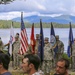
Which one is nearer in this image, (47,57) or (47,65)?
(47,57)

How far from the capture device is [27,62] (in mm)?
4703

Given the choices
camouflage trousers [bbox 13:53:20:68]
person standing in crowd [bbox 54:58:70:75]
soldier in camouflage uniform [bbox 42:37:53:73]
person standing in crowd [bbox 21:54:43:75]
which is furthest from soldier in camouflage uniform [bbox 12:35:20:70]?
person standing in crowd [bbox 21:54:43:75]

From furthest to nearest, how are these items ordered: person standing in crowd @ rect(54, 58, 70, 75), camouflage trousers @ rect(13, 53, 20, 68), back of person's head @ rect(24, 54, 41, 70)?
1. camouflage trousers @ rect(13, 53, 20, 68)
2. person standing in crowd @ rect(54, 58, 70, 75)
3. back of person's head @ rect(24, 54, 41, 70)

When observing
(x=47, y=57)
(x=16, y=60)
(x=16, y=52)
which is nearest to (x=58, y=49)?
(x=47, y=57)

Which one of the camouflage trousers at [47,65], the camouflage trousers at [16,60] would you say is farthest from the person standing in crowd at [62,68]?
the camouflage trousers at [16,60]

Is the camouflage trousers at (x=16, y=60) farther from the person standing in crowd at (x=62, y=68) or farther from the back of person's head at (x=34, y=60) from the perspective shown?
the back of person's head at (x=34, y=60)

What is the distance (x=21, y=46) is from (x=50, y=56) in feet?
3.91

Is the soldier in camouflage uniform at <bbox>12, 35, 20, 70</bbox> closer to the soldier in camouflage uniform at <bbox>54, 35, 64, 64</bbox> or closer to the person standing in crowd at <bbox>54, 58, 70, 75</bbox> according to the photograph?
the soldier in camouflage uniform at <bbox>54, 35, 64, 64</bbox>

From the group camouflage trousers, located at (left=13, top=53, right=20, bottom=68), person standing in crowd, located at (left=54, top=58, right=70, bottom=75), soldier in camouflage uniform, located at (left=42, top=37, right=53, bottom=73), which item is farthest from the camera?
camouflage trousers, located at (left=13, top=53, right=20, bottom=68)

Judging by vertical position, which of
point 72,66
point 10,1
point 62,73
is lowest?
point 72,66

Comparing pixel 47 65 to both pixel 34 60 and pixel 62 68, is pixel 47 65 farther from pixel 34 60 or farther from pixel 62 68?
pixel 34 60

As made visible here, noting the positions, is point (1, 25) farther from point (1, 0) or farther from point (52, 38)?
point (52, 38)

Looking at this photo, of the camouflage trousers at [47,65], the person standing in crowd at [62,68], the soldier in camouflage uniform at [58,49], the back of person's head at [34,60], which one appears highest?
the back of person's head at [34,60]

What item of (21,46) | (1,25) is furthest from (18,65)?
(1,25)
